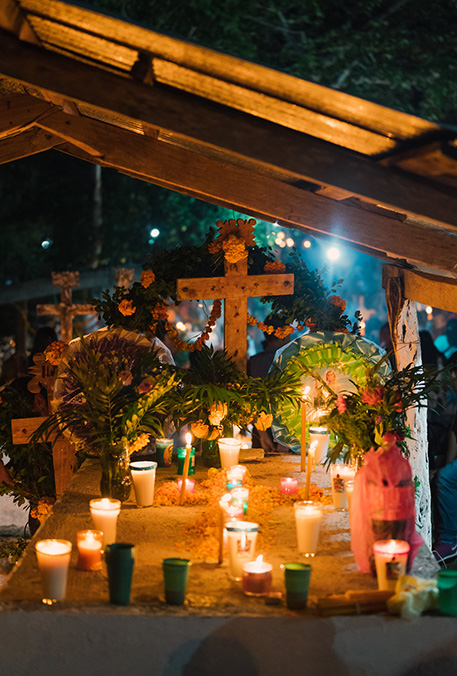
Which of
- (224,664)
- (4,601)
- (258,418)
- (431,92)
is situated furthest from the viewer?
(431,92)

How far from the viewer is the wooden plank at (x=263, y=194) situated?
16.0ft

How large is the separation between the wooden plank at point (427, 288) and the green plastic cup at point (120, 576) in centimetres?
291

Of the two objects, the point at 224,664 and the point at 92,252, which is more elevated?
the point at 92,252

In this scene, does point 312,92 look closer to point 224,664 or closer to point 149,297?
point 224,664

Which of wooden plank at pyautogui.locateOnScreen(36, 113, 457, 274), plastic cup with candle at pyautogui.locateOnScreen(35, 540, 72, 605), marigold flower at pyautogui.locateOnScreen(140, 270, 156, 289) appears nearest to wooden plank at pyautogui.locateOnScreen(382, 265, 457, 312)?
wooden plank at pyautogui.locateOnScreen(36, 113, 457, 274)

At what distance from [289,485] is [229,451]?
0.65 meters

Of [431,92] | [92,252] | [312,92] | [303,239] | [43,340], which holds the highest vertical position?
[431,92]

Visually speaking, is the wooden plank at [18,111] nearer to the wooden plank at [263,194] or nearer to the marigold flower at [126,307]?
the wooden plank at [263,194]

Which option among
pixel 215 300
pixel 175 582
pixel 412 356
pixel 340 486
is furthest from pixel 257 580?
pixel 412 356

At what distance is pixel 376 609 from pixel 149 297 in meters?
3.70

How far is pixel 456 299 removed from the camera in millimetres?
5102

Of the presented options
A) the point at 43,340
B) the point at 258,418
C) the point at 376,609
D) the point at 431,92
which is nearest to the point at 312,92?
the point at 376,609

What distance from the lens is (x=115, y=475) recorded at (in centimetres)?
441

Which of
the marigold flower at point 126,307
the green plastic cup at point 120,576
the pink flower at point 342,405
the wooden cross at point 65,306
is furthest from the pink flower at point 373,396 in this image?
the wooden cross at point 65,306
